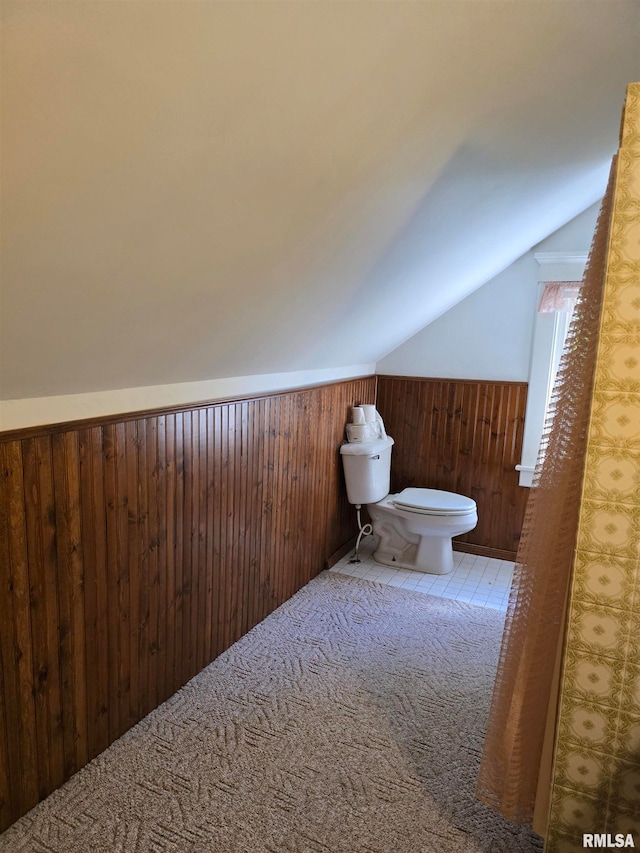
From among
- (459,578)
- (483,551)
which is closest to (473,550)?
(483,551)

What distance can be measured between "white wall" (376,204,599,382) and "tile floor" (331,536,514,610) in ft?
3.90

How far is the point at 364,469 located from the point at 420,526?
0.47 metres

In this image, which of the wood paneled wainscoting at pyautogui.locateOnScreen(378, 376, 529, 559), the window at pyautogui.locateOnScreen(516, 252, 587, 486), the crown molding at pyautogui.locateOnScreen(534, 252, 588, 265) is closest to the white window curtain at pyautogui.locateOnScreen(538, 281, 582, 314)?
the window at pyautogui.locateOnScreen(516, 252, 587, 486)

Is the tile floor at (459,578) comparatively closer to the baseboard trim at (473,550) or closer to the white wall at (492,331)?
the baseboard trim at (473,550)

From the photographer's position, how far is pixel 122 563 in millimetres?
1895

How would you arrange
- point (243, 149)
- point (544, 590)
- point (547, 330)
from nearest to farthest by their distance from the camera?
point (243, 149) → point (544, 590) → point (547, 330)

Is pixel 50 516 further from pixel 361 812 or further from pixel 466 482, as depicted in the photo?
pixel 466 482

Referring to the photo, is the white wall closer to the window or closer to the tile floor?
the window

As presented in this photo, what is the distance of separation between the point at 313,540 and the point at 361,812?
5.36 ft

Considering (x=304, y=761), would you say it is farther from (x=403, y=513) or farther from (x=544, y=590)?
(x=403, y=513)

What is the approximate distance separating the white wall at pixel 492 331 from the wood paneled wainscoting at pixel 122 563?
4.45 ft

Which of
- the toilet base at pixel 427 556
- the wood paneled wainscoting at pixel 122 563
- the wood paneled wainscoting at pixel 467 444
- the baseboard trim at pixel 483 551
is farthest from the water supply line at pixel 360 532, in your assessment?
the wood paneled wainscoting at pixel 122 563

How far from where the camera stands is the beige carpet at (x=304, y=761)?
5.32 ft

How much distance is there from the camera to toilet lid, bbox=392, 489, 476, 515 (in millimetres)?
3348
